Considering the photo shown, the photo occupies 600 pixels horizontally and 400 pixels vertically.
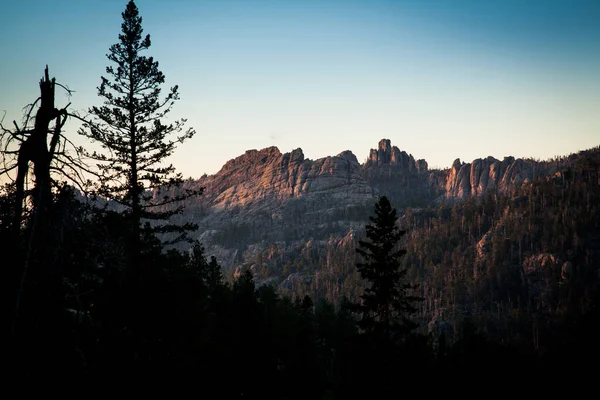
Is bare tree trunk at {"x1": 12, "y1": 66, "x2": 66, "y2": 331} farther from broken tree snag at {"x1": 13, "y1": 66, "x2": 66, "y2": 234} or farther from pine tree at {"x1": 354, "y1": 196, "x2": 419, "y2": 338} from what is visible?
pine tree at {"x1": 354, "y1": 196, "x2": 419, "y2": 338}

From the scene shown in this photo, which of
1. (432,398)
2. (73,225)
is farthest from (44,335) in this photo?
(432,398)

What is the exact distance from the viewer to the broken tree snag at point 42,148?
742cm

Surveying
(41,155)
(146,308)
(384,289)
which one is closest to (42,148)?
(41,155)

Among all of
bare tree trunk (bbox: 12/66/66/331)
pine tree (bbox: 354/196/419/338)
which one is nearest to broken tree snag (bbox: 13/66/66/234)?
bare tree trunk (bbox: 12/66/66/331)

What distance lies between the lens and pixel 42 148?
7590 millimetres

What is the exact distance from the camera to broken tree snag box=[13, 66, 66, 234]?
24.3 ft

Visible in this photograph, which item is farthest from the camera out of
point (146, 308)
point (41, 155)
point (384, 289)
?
point (384, 289)

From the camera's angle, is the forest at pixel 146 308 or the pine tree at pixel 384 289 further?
the pine tree at pixel 384 289

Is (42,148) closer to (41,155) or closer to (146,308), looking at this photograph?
(41,155)

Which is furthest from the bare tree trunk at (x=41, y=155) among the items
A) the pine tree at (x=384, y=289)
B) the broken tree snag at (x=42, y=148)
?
the pine tree at (x=384, y=289)

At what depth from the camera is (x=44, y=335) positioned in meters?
11.5

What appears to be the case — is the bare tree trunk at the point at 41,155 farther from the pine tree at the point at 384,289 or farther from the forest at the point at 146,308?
the pine tree at the point at 384,289

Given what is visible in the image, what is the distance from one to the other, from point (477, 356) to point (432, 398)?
1349 cm

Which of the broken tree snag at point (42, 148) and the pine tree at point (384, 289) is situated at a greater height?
the broken tree snag at point (42, 148)
